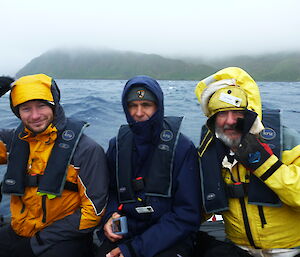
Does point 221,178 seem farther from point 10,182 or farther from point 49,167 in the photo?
point 10,182

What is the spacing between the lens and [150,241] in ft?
7.59

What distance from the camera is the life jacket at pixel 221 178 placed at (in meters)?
2.16

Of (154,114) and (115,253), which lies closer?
(115,253)

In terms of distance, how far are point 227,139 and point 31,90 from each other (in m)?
1.93

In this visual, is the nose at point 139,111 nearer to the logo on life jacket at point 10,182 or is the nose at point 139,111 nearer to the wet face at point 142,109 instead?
the wet face at point 142,109

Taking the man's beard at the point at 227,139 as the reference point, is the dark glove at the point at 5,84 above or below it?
above

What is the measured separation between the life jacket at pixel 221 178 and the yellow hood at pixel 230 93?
Result: 18cm

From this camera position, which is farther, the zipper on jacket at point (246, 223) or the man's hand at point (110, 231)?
the man's hand at point (110, 231)

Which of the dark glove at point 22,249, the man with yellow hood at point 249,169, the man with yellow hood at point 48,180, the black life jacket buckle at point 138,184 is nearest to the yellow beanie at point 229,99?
the man with yellow hood at point 249,169

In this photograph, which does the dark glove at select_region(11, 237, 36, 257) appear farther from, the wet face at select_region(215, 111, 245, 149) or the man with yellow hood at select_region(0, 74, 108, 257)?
the wet face at select_region(215, 111, 245, 149)

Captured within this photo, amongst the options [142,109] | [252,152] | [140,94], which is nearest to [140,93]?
[140,94]

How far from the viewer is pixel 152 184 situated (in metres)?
2.45

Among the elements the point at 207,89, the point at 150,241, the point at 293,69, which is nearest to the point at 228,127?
the point at 207,89

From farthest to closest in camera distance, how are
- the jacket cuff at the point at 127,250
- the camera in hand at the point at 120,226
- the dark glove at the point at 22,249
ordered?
1. the dark glove at the point at 22,249
2. the camera in hand at the point at 120,226
3. the jacket cuff at the point at 127,250
